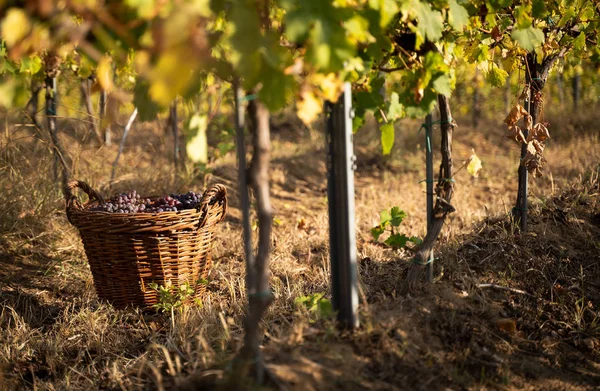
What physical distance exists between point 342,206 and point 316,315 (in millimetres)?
473

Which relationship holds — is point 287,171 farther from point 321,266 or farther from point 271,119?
point 271,119

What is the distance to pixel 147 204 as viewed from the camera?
3.26m

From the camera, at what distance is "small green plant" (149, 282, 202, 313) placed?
291 cm

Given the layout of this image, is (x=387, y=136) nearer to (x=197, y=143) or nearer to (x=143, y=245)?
(x=197, y=143)

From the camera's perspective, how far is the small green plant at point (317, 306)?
2082 millimetres

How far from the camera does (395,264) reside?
10.4 feet

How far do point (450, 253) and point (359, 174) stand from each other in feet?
10.2

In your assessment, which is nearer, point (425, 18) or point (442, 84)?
point (425, 18)

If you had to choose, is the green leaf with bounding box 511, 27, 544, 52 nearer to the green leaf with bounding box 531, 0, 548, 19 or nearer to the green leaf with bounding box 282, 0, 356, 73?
the green leaf with bounding box 531, 0, 548, 19

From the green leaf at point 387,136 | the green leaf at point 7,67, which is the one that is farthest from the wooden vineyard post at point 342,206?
the green leaf at point 7,67

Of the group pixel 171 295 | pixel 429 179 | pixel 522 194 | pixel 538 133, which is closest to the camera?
pixel 429 179

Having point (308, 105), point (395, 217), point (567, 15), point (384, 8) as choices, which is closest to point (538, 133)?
point (567, 15)

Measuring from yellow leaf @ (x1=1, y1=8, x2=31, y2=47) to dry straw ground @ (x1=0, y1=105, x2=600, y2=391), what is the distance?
112cm

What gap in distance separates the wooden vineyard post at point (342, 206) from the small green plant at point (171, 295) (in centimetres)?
106
